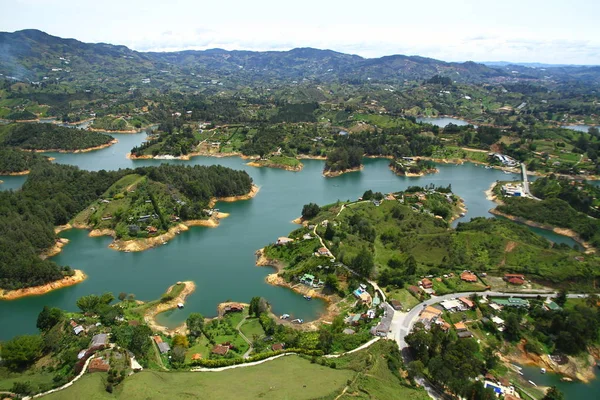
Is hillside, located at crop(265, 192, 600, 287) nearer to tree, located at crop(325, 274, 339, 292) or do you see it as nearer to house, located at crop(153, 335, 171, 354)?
tree, located at crop(325, 274, 339, 292)

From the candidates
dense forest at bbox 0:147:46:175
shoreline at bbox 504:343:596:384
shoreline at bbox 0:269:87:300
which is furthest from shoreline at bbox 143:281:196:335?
dense forest at bbox 0:147:46:175

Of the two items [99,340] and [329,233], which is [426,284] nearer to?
[329,233]

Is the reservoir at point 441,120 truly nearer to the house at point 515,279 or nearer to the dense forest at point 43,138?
the dense forest at point 43,138

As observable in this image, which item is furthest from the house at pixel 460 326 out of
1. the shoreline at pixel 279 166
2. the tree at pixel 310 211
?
the shoreline at pixel 279 166

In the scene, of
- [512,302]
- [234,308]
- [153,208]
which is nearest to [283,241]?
[234,308]

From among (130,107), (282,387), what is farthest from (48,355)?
→ (130,107)
